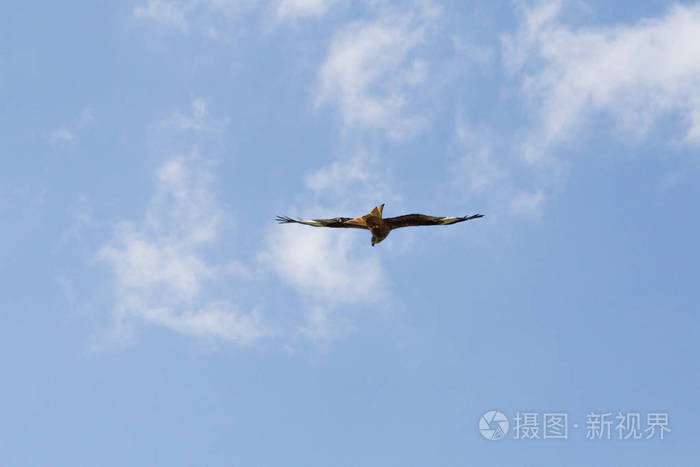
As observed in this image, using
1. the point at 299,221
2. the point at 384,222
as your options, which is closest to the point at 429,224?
the point at 384,222

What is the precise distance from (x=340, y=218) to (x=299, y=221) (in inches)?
131

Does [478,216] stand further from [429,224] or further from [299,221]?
[299,221]

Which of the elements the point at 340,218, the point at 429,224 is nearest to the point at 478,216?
the point at 429,224

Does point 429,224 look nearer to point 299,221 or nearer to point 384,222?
point 384,222

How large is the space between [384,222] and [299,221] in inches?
279

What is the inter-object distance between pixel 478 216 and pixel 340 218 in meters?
10.7

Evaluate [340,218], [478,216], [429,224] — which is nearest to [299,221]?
[340,218]

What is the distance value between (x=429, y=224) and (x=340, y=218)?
274 inches

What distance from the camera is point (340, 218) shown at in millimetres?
62719

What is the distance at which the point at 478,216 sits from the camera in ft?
196

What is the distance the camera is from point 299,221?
63.4 m

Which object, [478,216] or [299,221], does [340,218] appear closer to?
[299,221]

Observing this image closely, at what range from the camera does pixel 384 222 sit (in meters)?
60.8

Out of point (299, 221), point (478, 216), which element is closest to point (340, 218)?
point (299, 221)
